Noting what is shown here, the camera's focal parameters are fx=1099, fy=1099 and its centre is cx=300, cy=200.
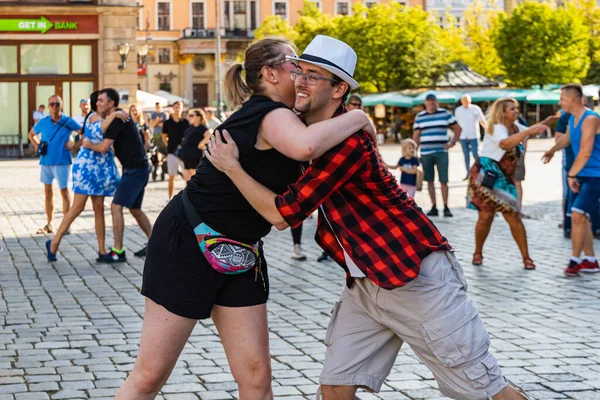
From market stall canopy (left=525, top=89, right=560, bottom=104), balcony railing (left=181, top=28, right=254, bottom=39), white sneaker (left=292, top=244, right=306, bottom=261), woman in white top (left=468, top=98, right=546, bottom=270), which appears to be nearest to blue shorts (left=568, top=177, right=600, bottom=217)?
woman in white top (left=468, top=98, right=546, bottom=270)

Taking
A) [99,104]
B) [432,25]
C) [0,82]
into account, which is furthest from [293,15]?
[99,104]

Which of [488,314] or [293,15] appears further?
[293,15]

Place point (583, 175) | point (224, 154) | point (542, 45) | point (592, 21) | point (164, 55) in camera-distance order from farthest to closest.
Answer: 1. point (164, 55)
2. point (592, 21)
3. point (542, 45)
4. point (583, 175)
5. point (224, 154)

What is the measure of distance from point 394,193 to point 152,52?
8358 cm

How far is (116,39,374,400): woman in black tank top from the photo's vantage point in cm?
395

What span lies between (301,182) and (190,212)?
1.45 ft

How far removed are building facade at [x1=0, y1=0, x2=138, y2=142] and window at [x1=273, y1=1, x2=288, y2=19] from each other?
2005 inches

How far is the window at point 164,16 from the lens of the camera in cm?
8644

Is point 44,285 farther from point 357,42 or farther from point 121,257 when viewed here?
point 357,42

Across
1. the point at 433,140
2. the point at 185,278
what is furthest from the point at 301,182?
the point at 433,140

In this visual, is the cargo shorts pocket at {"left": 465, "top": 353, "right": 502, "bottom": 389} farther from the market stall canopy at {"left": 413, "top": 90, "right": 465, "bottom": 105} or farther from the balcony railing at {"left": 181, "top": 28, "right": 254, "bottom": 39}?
the balcony railing at {"left": 181, "top": 28, "right": 254, "bottom": 39}

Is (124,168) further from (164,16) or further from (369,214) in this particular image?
(164,16)

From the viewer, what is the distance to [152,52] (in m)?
85.9

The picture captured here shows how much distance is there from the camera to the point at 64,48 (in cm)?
3622
